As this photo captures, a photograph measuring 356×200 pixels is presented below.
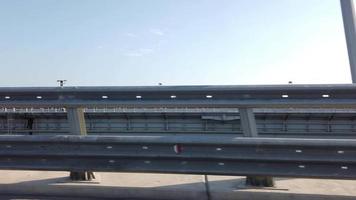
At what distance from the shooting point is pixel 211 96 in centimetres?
486

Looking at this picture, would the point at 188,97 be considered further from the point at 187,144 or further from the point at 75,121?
the point at 75,121

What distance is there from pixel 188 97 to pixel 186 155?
0.66 metres

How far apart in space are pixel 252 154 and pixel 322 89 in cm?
104

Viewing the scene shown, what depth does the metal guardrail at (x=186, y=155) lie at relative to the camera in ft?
14.9

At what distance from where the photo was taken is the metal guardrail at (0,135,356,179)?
4.55m

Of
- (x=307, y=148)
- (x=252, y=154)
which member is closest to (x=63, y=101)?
(x=252, y=154)

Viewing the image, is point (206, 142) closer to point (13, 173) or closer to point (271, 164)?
point (271, 164)

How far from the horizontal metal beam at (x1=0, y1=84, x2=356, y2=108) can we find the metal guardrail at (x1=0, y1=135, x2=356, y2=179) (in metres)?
0.38

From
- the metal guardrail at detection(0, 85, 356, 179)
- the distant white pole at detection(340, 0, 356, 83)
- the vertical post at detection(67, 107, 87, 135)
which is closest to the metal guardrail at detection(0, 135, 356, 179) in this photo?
the metal guardrail at detection(0, 85, 356, 179)

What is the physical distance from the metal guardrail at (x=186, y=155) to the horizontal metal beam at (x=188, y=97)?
0.38 meters

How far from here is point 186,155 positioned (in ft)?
15.6

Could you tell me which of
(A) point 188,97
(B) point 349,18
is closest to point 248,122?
(A) point 188,97

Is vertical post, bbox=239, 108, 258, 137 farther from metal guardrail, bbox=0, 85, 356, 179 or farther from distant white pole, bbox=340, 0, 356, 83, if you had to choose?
→ distant white pole, bbox=340, 0, 356, 83

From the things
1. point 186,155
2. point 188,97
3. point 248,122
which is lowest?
point 186,155
